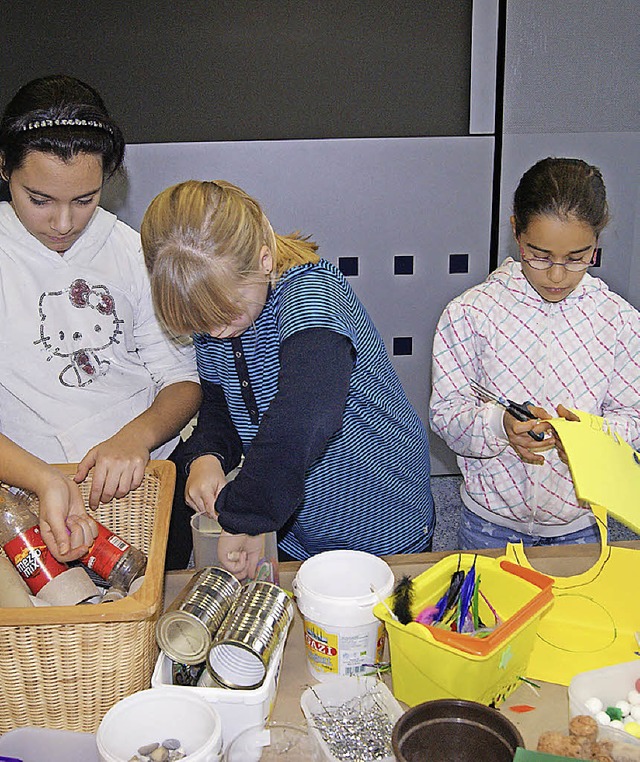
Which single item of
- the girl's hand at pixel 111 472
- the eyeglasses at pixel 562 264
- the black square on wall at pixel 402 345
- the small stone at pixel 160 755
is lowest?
the black square on wall at pixel 402 345

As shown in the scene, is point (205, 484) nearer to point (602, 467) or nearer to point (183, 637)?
point (183, 637)

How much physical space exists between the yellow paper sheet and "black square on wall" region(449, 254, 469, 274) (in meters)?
1.53

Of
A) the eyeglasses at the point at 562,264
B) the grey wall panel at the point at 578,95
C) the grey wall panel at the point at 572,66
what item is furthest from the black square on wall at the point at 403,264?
the eyeglasses at the point at 562,264

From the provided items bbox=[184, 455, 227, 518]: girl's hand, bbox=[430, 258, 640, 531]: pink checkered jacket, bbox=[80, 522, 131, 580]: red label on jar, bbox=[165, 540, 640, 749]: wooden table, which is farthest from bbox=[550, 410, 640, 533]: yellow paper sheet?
bbox=[80, 522, 131, 580]: red label on jar

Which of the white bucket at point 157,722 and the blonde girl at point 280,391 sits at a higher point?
the blonde girl at point 280,391

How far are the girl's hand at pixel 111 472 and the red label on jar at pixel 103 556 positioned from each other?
100mm

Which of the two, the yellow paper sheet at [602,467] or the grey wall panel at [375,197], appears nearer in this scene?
the yellow paper sheet at [602,467]

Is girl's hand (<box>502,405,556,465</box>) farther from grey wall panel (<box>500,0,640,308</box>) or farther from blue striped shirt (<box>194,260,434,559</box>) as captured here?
grey wall panel (<box>500,0,640,308</box>)

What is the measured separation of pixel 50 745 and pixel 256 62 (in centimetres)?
191

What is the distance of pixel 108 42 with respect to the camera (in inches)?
88.1

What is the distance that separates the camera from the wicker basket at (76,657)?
83 centimetres

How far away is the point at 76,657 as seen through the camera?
846 millimetres

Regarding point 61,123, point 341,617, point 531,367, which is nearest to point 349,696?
point 341,617

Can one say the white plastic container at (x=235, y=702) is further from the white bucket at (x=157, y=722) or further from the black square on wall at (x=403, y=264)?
the black square on wall at (x=403, y=264)
